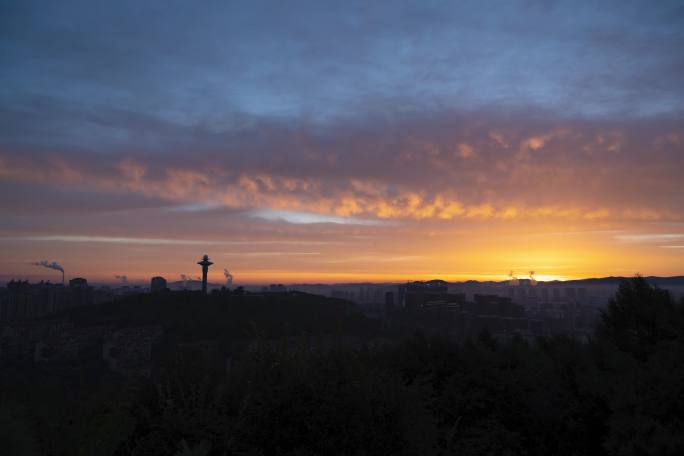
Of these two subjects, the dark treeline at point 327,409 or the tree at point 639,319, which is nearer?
the dark treeline at point 327,409

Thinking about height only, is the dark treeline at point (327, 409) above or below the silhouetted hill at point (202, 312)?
above

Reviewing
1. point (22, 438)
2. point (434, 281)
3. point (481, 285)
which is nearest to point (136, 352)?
point (22, 438)

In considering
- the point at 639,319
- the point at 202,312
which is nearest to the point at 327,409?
the point at 639,319

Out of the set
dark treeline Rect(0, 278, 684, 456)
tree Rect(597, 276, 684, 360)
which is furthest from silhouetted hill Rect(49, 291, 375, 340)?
dark treeline Rect(0, 278, 684, 456)

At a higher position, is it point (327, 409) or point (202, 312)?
point (327, 409)

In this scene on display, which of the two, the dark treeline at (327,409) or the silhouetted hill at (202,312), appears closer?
the dark treeline at (327,409)

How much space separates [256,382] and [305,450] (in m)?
1.31

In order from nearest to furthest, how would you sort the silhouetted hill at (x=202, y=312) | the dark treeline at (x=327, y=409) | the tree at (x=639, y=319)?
the dark treeline at (x=327, y=409) → the tree at (x=639, y=319) → the silhouetted hill at (x=202, y=312)

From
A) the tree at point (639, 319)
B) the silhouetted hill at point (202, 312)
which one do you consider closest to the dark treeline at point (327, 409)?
the tree at point (639, 319)

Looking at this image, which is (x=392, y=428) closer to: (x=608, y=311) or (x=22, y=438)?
(x=22, y=438)

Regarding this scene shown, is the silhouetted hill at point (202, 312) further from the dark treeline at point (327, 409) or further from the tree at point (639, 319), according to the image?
the dark treeline at point (327, 409)

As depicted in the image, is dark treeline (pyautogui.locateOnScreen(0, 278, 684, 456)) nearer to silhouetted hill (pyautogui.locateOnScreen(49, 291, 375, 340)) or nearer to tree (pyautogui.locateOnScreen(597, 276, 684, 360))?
tree (pyautogui.locateOnScreen(597, 276, 684, 360))

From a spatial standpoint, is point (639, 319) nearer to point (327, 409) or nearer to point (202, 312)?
point (327, 409)

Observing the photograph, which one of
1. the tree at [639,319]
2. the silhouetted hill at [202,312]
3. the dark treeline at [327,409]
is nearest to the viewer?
the dark treeline at [327,409]
